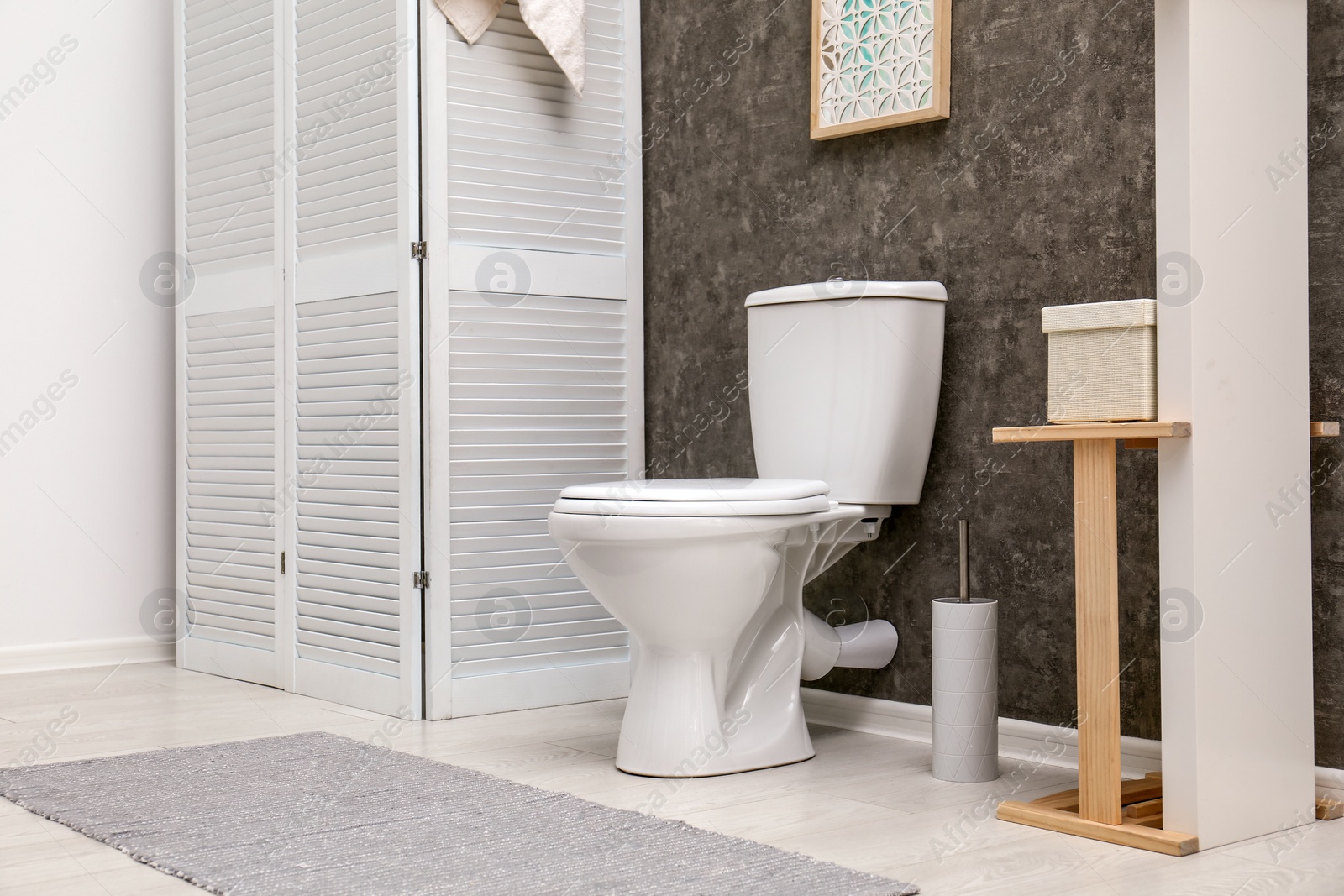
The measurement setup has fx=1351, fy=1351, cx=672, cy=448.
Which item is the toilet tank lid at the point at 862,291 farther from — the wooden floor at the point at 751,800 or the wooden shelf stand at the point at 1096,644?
the wooden floor at the point at 751,800

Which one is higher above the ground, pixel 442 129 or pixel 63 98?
pixel 63 98

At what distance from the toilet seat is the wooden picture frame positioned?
2.44 ft

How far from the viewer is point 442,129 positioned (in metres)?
2.70

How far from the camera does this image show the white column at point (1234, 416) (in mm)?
1743

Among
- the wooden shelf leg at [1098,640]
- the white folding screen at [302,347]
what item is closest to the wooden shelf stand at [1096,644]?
the wooden shelf leg at [1098,640]

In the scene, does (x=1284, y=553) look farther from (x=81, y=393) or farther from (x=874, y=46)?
(x=81, y=393)

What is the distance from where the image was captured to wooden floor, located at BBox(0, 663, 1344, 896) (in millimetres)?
1622

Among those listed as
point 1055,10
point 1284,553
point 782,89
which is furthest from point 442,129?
point 1284,553

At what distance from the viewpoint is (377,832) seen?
181 cm

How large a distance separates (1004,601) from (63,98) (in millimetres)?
2619

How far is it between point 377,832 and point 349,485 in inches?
46.4

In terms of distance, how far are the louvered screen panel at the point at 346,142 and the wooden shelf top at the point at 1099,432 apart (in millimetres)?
1380

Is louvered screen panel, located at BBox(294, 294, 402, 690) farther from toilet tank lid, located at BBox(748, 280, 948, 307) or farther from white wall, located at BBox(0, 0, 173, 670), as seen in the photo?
toilet tank lid, located at BBox(748, 280, 948, 307)

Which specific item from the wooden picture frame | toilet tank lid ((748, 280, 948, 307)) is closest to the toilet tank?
toilet tank lid ((748, 280, 948, 307))
